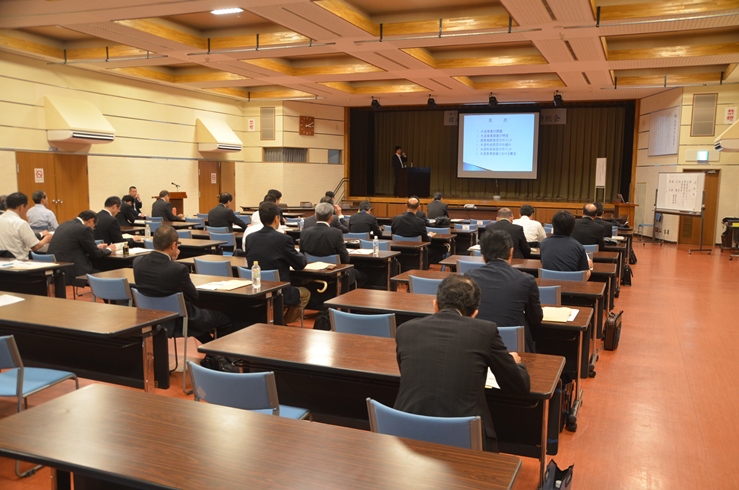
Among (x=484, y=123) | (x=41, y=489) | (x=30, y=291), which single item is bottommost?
(x=41, y=489)

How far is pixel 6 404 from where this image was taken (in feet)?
13.7

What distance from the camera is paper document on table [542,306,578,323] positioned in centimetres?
387

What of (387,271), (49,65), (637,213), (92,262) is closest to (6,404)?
(92,262)

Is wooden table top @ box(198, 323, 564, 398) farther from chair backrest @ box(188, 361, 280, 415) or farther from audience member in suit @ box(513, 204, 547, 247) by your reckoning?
audience member in suit @ box(513, 204, 547, 247)

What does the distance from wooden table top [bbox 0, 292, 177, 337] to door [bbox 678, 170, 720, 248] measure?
13574 mm

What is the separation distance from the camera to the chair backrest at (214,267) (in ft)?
19.3

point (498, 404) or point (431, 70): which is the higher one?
point (431, 70)

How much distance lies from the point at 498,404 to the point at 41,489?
2.49m

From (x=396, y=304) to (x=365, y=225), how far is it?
5085mm

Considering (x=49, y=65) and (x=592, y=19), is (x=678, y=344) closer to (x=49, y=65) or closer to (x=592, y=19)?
(x=592, y=19)

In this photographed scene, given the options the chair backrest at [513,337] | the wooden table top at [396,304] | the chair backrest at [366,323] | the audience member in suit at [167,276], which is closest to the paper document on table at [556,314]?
the wooden table top at [396,304]

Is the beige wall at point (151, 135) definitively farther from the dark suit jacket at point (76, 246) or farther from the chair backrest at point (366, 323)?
the chair backrest at point (366, 323)

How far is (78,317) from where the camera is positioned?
3697 millimetres

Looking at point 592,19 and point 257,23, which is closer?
point 592,19
